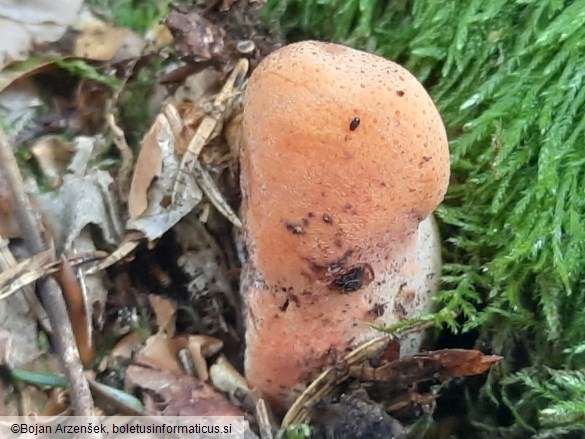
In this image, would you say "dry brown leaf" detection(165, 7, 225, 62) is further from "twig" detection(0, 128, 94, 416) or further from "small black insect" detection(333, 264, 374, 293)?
"small black insect" detection(333, 264, 374, 293)

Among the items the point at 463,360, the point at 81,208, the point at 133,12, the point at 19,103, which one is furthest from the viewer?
the point at 133,12

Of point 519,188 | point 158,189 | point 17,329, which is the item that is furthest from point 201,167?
point 519,188

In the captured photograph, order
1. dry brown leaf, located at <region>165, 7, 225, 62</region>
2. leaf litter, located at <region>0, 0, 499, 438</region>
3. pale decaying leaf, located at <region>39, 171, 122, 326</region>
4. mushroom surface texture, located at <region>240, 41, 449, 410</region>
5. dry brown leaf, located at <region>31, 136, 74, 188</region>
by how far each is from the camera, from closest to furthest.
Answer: mushroom surface texture, located at <region>240, 41, 449, 410</region>
leaf litter, located at <region>0, 0, 499, 438</region>
pale decaying leaf, located at <region>39, 171, 122, 326</region>
dry brown leaf, located at <region>31, 136, 74, 188</region>
dry brown leaf, located at <region>165, 7, 225, 62</region>

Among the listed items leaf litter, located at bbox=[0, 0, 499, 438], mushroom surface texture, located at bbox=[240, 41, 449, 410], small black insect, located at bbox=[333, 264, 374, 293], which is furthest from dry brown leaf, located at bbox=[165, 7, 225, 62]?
small black insect, located at bbox=[333, 264, 374, 293]

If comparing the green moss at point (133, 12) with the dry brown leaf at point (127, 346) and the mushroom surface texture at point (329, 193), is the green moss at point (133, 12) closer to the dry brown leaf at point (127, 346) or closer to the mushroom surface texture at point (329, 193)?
the mushroom surface texture at point (329, 193)

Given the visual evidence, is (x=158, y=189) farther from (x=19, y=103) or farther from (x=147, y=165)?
(x=19, y=103)

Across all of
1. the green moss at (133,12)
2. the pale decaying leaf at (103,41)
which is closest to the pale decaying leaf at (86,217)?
the pale decaying leaf at (103,41)
